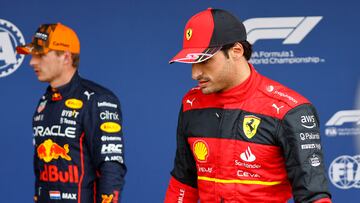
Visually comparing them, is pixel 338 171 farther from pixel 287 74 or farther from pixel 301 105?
pixel 301 105

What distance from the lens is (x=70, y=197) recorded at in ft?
10.7

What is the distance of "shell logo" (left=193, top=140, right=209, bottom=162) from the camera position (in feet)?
8.13

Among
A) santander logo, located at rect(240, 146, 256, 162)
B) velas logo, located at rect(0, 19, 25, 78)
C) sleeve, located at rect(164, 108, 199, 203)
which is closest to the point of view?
santander logo, located at rect(240, 146, 256, 162)

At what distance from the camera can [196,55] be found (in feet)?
7.72

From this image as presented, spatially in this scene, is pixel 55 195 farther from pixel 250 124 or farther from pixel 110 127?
pixel 250 124

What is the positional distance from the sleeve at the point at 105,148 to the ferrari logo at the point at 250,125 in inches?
38.2

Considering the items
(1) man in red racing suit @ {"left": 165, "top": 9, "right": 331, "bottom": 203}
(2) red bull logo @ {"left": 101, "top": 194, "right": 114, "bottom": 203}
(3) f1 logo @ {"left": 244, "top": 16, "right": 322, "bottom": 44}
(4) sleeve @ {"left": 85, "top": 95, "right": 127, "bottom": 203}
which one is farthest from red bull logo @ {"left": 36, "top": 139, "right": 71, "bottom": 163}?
(3) f1 logo @ {"left": 244, "top": 16, "right": 322, "bottom": 44}

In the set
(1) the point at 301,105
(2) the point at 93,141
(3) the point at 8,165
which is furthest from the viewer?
(3) the point at 8,165

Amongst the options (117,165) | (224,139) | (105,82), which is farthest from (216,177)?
(105,82)

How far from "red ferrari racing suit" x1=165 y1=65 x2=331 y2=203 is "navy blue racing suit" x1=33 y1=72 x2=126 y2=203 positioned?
0.79 metres

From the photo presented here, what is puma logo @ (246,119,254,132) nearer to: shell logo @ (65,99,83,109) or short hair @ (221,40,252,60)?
short hair @ (221,40,252,60)

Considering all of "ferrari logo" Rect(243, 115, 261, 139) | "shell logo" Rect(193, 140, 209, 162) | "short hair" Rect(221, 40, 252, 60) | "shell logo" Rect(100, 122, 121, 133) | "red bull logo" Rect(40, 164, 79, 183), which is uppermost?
"short hair" Rect(221, 40, 252, 60)

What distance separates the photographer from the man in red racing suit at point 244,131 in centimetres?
232

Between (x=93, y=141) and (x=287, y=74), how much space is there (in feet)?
5.99
